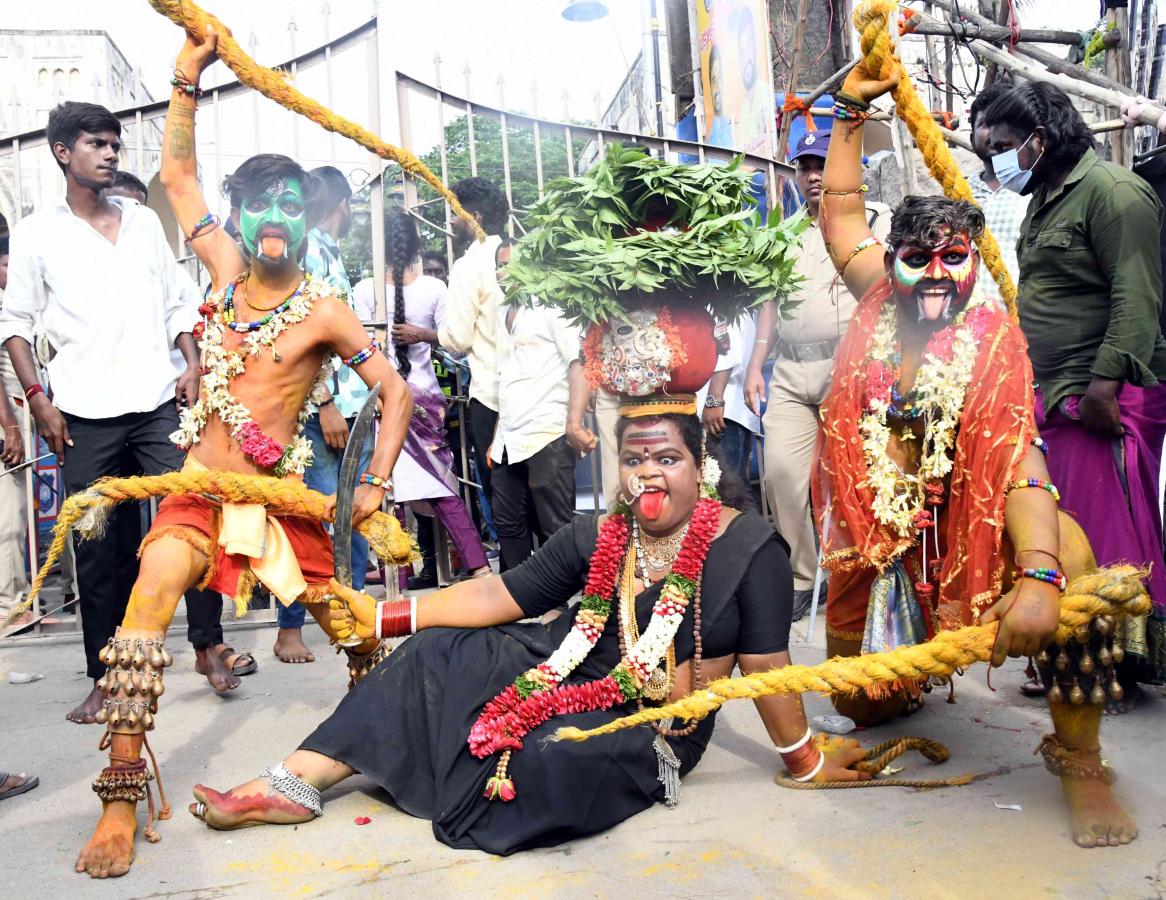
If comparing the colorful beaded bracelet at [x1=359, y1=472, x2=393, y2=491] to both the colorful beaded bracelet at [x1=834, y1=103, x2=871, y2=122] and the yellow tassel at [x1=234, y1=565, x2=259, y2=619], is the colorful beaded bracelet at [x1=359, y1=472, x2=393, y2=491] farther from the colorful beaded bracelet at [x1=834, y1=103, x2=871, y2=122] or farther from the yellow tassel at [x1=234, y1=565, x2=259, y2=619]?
the colorful beaded bracelet at [x1=834, y1=103, x2=871, y2=122]

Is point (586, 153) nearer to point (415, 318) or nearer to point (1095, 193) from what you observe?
point (415, 318)

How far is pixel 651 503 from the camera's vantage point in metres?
3.16

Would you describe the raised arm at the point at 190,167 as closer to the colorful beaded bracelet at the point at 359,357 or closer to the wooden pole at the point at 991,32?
the colorful beaded bracelet at the point at 359,357

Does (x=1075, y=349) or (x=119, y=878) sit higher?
(x=1075, y=349)

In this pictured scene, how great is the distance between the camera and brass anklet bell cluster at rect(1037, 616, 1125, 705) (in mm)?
2762

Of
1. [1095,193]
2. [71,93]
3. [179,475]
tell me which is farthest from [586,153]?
[71,93]

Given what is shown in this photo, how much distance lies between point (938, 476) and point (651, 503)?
0.89 meters

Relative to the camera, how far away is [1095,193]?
12.5ft

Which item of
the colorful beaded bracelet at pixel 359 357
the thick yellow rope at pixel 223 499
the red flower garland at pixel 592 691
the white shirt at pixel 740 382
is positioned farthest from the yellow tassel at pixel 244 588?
the white shirt at pixel 740 382

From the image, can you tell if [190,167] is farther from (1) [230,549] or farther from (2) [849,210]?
(2) [849,210]

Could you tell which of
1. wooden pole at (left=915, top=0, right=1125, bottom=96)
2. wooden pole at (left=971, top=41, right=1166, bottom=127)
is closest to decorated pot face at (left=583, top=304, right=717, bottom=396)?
wooden pole at (left=971, top=41, right=1166, bottom=127)

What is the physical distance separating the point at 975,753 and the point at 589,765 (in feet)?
4.69

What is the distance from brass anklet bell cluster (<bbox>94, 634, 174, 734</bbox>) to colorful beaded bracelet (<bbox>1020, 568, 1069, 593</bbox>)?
2.42 m

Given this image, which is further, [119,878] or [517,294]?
[517,294]
